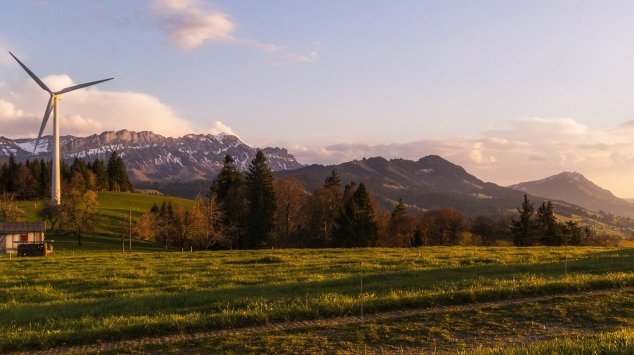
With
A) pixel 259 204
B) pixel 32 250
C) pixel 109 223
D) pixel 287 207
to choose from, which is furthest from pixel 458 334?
pixel 109 223

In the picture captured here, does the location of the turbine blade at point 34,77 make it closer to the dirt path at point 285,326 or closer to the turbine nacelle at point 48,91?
the turbine nacelle at point 48,91

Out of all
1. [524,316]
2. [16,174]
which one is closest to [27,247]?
[524,316]

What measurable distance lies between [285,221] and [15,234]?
4418cm

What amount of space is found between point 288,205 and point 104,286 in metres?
69.1

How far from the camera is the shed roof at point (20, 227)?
83.0 m

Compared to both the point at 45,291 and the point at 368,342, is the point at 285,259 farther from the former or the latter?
the point at 368,342

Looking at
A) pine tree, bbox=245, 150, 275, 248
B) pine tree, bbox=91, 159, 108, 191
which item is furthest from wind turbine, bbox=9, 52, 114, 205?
pine tree, bbox=91, 159, 108, 191

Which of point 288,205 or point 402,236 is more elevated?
point 288,205

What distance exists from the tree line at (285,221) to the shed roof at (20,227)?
16693 mm

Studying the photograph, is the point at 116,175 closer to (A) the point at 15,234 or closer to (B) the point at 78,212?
(B) the point at 78,212

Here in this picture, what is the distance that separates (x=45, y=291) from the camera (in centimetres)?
2545

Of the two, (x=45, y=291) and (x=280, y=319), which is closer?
(x=280, y=319)

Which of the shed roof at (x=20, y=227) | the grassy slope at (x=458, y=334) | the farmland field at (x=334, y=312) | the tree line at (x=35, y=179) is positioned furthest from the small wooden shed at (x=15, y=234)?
the grassy slope at (x=458, y=334)

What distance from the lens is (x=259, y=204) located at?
9150cm
